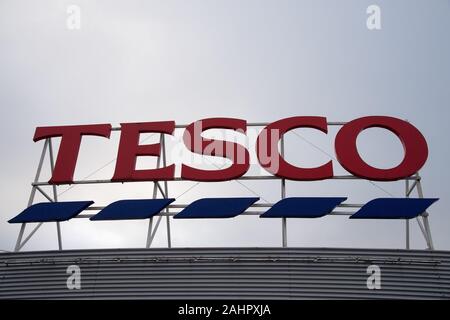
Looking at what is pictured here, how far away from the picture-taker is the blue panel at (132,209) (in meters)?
19.6

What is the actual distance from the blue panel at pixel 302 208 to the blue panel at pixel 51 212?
5.74 meters

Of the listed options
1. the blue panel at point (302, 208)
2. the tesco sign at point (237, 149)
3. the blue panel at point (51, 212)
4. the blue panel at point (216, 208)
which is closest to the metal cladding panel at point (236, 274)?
the blue panel at point (302, 208)

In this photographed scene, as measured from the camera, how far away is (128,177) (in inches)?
843

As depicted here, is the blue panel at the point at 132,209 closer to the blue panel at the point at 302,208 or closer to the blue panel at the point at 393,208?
the blue panel at the point at 302,208

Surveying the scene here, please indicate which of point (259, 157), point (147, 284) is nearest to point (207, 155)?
point (259, 157)

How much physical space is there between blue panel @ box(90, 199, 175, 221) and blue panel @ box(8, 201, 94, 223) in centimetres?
62

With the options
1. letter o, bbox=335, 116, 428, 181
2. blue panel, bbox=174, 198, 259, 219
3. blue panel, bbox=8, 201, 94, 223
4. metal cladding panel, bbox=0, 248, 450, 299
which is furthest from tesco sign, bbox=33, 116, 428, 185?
metal cladding panel, bbox=0, 248, 450, 299

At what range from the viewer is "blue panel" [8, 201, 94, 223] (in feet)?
65.4

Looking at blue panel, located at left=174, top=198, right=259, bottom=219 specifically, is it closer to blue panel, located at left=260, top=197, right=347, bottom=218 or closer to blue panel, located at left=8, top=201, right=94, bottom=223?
blue panel, located at left=260, top=197, right=347, bottom=218

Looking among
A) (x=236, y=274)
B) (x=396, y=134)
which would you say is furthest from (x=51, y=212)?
(x=396, y=134)

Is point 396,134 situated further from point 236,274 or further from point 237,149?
point 236,274

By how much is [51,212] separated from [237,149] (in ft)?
20.7

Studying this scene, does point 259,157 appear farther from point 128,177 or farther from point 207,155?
point 128,177
